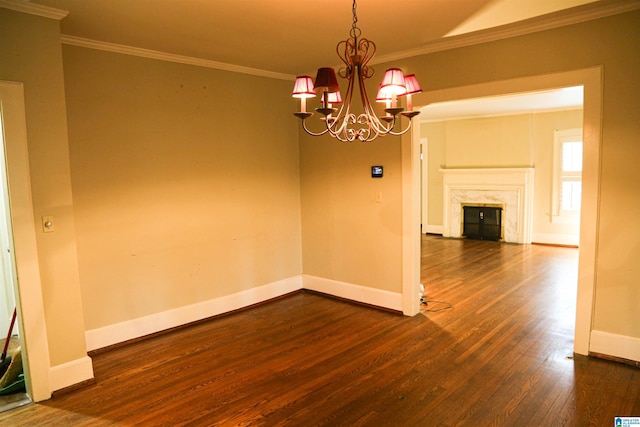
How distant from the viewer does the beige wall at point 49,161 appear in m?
2.66

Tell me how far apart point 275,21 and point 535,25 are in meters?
2.00

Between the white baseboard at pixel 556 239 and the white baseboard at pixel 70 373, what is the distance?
7.87 metres

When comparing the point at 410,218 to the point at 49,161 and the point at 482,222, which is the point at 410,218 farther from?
the point at 482,222

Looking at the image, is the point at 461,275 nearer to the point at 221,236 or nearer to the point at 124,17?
the point at 221,236

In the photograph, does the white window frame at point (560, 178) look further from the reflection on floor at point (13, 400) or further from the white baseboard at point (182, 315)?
the reflection on floor at point (13, 400)

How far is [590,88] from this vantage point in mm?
3090

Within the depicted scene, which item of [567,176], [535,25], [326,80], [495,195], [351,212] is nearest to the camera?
[326,80]

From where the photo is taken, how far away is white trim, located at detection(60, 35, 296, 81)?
11.0 ft

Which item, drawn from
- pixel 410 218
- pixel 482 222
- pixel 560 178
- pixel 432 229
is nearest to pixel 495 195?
pixel 482 222

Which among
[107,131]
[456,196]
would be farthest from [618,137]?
[456,196]

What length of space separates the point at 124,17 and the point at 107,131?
1005mm

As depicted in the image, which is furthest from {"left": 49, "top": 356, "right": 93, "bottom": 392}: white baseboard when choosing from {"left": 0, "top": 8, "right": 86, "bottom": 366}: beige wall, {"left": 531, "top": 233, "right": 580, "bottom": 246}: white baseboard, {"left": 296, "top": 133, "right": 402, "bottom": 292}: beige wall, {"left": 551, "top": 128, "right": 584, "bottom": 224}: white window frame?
{"left": 551, "top": 128, "right": 584, "bottom": 224}: white window frame

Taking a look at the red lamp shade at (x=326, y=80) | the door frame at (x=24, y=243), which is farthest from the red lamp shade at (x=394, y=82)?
the door frame at (x=24, y=243)

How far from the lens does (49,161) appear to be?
2801 mm
